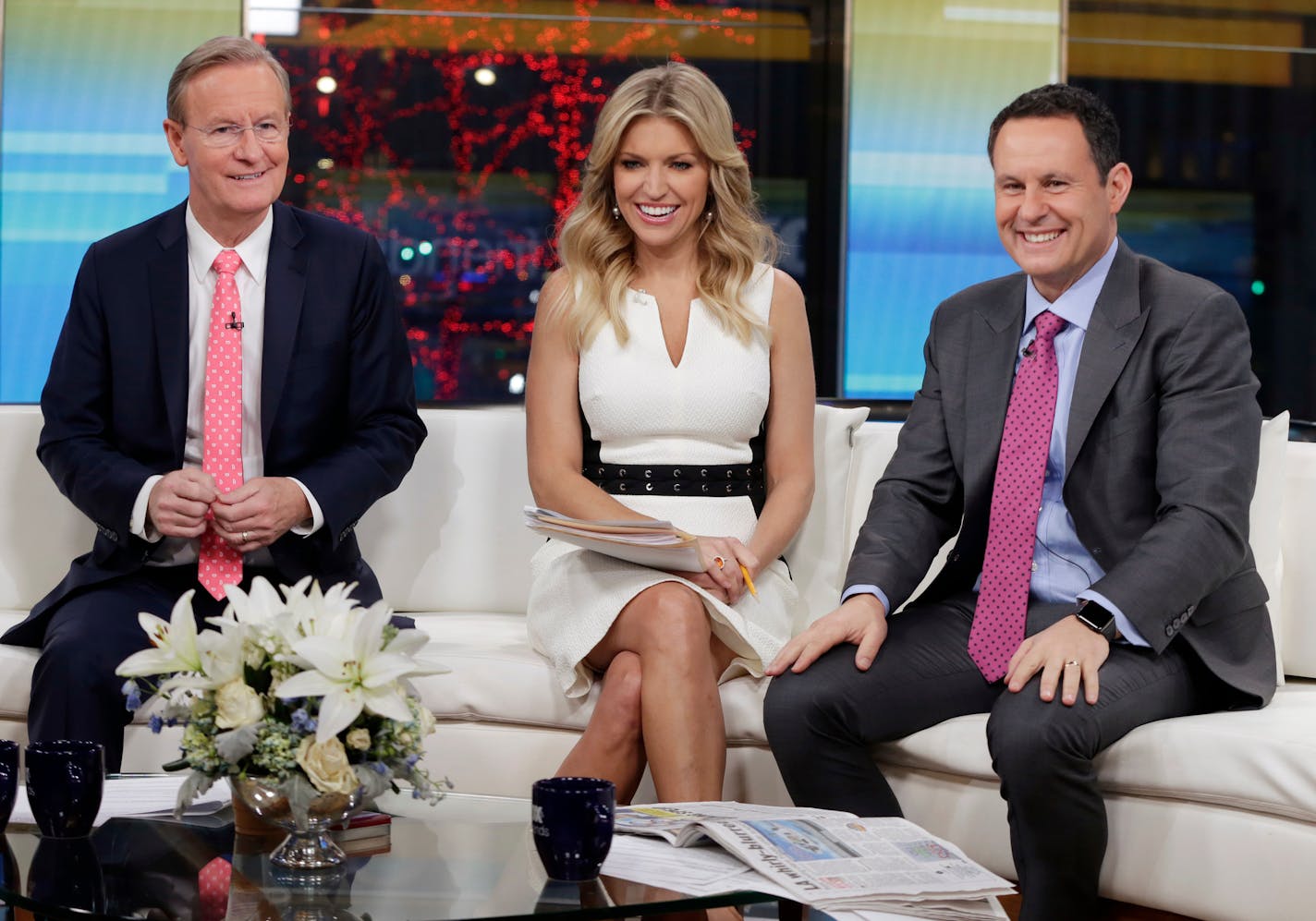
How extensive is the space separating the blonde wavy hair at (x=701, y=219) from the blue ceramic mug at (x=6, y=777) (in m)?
1.38

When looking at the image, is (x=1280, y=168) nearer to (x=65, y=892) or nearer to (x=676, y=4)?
(x=676, y=4)

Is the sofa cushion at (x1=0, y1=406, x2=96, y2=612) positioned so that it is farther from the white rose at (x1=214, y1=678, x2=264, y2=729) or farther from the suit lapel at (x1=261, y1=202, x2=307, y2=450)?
the white rose at (x1=214, y1=678, x2=264, y2=729)

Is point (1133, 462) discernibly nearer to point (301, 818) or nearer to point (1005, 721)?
point (1005, 721)

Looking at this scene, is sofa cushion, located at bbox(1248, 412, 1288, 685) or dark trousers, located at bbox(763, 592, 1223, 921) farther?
sofa cushion, located at bbox(1248, 412, 1288, 685)

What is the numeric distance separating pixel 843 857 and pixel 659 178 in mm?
1534

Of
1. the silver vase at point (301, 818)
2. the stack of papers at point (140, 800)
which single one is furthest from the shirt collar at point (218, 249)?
the silver vase at point (301, 818)

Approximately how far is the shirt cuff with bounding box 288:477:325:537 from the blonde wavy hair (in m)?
0.57

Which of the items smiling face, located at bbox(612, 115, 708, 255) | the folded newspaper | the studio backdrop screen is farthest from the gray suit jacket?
the studio backdrop screen

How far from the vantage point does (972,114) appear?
584 centimetres

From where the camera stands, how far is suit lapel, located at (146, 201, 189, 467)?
2.90 meters

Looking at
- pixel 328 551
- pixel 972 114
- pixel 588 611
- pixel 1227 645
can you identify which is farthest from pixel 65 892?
pixel 972 114

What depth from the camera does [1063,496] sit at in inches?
99.0

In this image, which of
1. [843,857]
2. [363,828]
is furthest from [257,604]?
[843,857]

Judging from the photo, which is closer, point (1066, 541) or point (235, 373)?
point (1066, 541)
